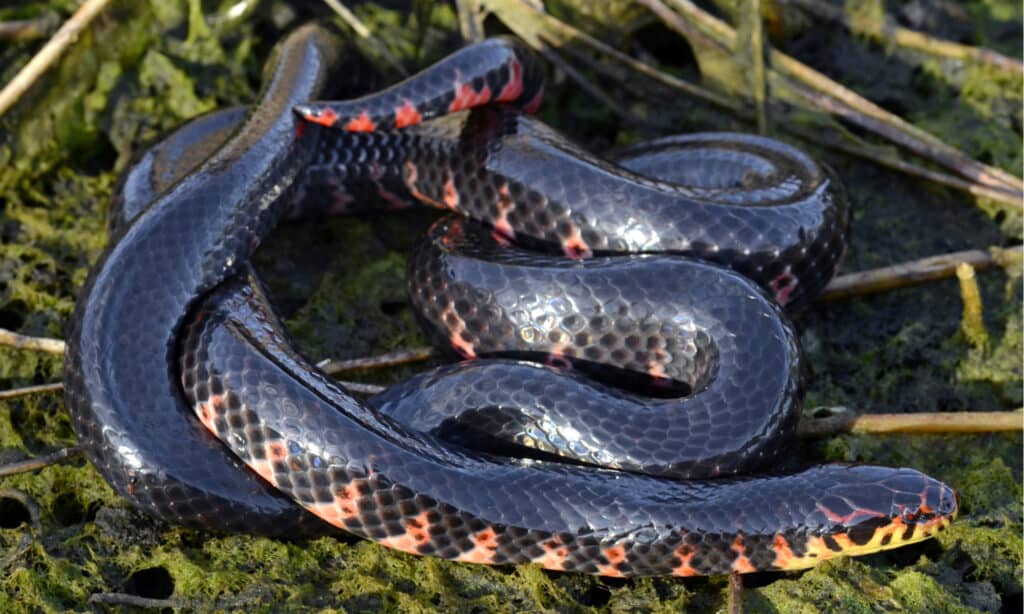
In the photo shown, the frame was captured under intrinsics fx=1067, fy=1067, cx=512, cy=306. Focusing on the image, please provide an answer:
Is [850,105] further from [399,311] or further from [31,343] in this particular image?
[31,343]

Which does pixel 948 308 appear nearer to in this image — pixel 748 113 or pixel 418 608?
pixel 748 113

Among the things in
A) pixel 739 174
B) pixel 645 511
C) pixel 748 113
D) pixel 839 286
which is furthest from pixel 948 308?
pixel 645 511

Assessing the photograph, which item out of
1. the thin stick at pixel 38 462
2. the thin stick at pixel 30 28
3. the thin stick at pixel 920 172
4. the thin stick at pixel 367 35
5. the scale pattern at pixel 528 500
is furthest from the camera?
the thin stick at pixel 367 35

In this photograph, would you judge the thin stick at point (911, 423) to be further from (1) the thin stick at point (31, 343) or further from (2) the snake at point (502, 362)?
(1) the thin stick at point (31, 343)

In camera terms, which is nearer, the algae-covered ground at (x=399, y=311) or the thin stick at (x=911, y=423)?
the algae-covered ground at (x=399, y=311)

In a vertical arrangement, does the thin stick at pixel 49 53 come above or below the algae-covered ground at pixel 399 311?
above

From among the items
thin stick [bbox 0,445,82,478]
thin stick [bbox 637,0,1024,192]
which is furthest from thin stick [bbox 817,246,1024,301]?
thin stick [bbox 0,445,82,478]

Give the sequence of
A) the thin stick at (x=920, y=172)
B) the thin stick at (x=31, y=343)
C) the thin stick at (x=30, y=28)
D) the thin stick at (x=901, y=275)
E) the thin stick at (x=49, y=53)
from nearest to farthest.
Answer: the thin stick at (x=31, y=343)
the thin stick at (x=901, y=275)
the thin stick at (x=49, y=53)
the thin stick at (x=920, y=172)
the thin stick at (x=30, y=28)

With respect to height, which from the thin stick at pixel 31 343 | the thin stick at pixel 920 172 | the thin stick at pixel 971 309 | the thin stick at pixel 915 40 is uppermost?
the thin stick at pixel 915 40

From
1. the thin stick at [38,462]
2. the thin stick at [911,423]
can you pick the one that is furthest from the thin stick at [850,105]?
the thin stick at [38,462]

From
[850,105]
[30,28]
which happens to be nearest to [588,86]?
[850,105]
